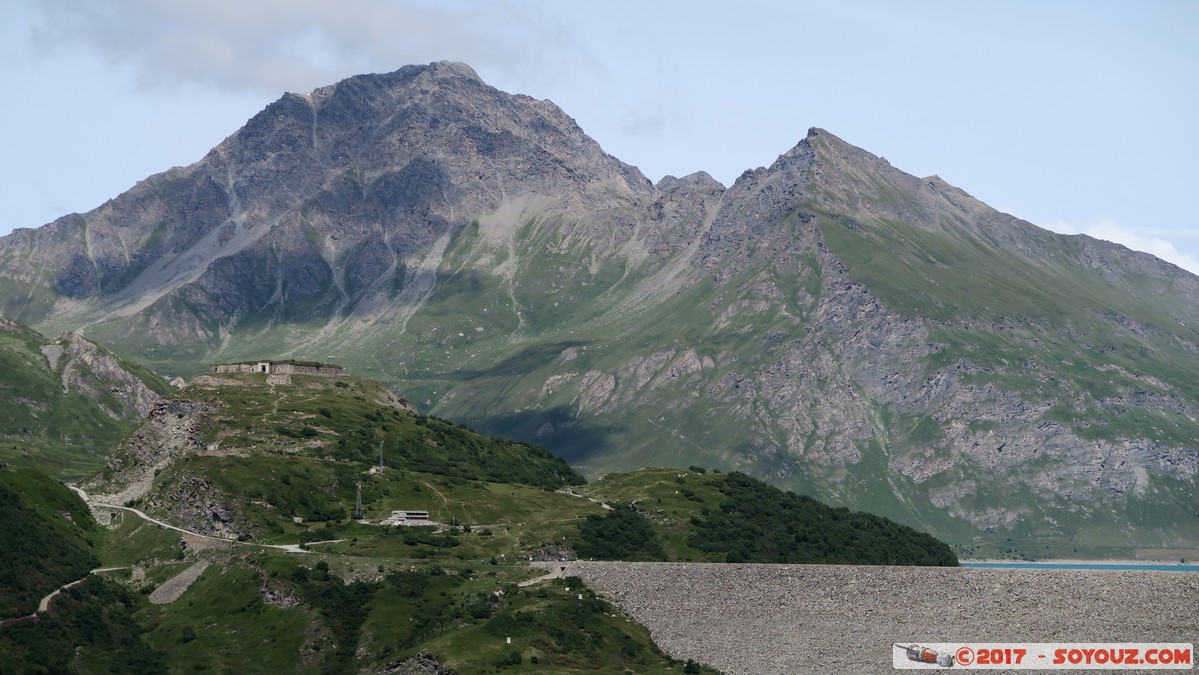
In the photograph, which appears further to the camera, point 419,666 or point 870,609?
point 419,666

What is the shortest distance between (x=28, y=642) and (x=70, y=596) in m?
23.3

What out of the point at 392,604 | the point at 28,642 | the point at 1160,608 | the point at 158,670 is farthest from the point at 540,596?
the point at 1160,608

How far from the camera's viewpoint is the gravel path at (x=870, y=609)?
143375 mm

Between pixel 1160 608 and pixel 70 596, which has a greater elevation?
pixel 1160 608

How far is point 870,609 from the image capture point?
161125 millimetres

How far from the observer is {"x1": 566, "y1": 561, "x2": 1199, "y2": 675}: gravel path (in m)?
143

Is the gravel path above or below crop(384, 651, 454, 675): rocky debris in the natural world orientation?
above

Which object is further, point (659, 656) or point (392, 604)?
point (392, 604)

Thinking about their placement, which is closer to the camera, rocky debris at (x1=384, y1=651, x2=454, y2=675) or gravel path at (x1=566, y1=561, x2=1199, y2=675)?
gravel path at (x1=566, y1=561, x2=1199, y2=675)

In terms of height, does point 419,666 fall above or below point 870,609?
below

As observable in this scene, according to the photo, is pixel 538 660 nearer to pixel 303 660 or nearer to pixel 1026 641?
pixel 303 660

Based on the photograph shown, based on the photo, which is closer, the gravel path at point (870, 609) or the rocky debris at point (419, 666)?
the gravel path at point (870, 609)

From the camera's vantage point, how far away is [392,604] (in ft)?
639

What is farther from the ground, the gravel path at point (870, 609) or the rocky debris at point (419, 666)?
the gravel path at point (870, 609)
